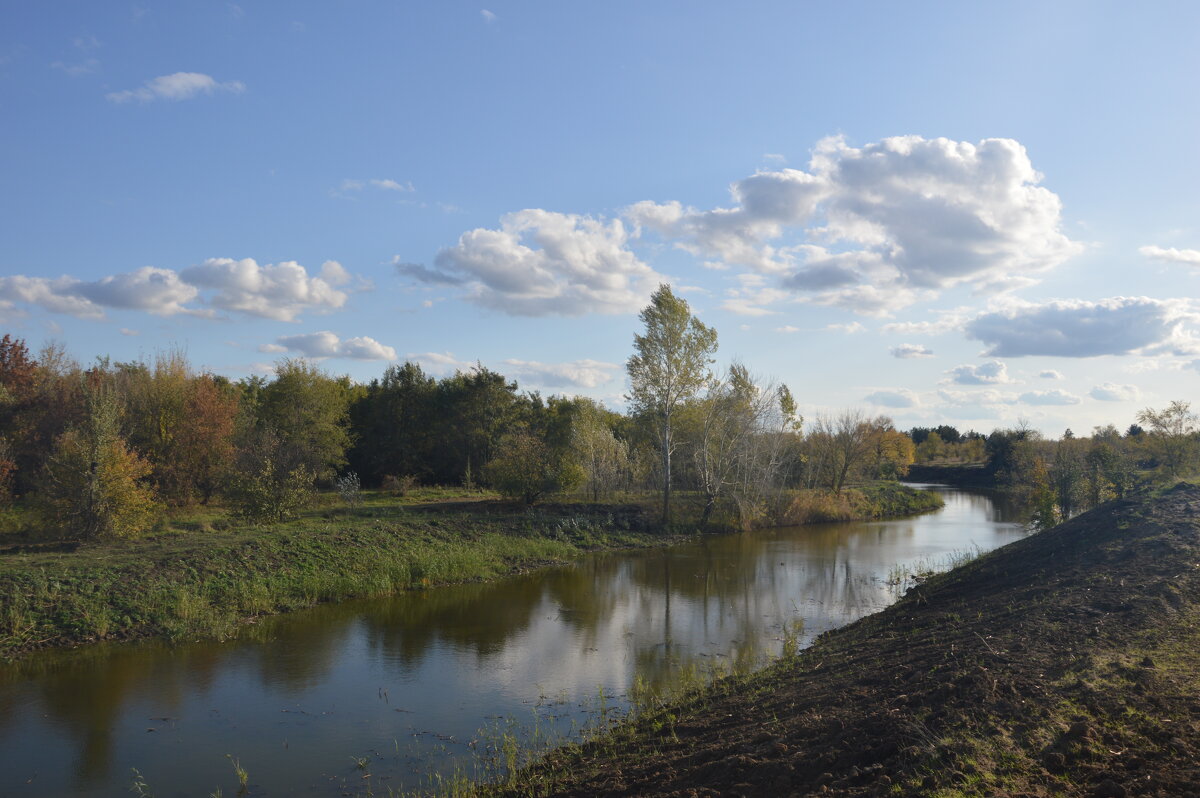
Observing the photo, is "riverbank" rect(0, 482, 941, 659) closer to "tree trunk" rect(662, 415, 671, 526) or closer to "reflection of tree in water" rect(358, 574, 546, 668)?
"reflection of tree in water" rect(358, 574, 546, 668)

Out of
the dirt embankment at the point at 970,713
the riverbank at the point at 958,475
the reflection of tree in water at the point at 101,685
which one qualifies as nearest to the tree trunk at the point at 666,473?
the dirt embankment at the point at 970,713

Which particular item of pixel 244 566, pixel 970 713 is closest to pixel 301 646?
pixel 244 566

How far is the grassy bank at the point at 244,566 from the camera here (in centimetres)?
1476

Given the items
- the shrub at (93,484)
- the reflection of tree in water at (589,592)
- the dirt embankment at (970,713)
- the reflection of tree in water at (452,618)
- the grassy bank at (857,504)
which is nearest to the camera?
the dirt embankment at (970,713)

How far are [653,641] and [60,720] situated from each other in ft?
34.3

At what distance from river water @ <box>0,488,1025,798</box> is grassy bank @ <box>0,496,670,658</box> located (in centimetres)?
76

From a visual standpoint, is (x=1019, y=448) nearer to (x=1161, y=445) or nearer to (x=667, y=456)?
(x=1161, y=445)

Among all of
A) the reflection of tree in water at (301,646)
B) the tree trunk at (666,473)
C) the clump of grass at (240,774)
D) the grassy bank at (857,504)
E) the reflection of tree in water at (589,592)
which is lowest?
the reflection of tree in water at (589,592)

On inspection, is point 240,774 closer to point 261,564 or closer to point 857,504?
point 261,564

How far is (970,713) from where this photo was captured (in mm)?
6684

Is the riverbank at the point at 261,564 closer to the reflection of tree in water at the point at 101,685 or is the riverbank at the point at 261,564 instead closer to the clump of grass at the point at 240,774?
→ the reflection of tree in water at the point at 101,685

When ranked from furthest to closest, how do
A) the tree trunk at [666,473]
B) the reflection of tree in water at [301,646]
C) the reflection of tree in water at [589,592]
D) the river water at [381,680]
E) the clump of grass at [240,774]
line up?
the tree trunk at [666,473]
the reflection of tree in water at [589,592]
the reflection of tree in water at [301,646]
the river water at [381,680]
the clump of grass at [240,774]

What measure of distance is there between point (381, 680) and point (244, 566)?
25.1ft

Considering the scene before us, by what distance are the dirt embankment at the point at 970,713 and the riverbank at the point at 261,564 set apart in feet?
A: 37.8
